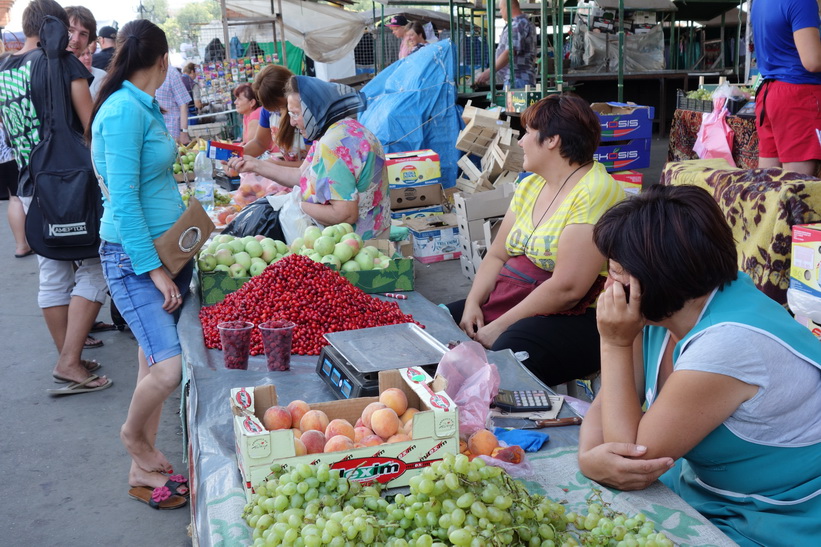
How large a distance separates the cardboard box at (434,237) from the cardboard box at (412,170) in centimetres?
35

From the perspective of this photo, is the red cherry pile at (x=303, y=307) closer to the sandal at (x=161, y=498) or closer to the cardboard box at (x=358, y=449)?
the cardboard box at (x=358, y=449)

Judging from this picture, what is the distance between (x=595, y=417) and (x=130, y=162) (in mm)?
1956

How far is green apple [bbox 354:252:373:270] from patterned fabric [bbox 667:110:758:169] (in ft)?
12.0

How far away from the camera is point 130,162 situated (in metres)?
2.76

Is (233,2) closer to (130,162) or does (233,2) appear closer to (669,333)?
(130,162)

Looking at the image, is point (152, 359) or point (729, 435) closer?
point (729, 435)

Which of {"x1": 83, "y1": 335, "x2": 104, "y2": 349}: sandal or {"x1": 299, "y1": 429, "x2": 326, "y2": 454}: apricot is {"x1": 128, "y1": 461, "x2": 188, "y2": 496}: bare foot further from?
{"x1": 83, "y1": 335, "x2": 104, "y2": 349}: sandal

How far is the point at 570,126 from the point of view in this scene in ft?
10.3

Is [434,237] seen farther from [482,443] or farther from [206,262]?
[482,443]

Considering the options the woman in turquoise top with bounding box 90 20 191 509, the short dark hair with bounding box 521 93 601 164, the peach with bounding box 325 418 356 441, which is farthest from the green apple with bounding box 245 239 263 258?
the peach with bounding box 325 418 356 441

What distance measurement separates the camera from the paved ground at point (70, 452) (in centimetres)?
302

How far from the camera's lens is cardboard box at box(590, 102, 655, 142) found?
5906 mm

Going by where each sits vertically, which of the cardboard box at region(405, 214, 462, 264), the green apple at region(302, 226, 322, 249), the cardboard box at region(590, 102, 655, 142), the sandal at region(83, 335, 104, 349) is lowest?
the sandal at region(83, 335, 104, 349)

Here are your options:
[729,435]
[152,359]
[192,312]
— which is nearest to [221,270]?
[192,312]
